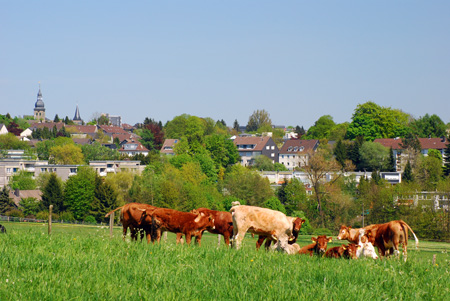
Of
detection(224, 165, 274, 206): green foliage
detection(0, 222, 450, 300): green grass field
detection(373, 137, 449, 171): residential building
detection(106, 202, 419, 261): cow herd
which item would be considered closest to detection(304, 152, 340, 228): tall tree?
detection(224, 165, 274, 206): green foliage

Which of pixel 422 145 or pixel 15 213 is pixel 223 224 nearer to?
pixel 15 213

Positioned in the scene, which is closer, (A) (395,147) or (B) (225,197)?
(B) (225,197)

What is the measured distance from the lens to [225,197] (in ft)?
395

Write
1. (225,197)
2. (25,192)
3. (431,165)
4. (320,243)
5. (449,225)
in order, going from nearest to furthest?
(320,243) → (449,225) → (225,197) → (25,192) → (431,165)

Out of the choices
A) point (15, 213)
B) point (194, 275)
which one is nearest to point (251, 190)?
point (15, 213)

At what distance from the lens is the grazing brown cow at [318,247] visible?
60.2 feet

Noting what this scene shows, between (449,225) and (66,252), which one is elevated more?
(66,252)

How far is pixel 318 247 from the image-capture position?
18.6 metres

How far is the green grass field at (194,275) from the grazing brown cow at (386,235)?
6.06ft

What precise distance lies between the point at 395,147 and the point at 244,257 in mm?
162306

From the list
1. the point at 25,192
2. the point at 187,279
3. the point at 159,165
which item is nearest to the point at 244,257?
the point at 187,279

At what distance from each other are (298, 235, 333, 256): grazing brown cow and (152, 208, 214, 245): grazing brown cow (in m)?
3.31

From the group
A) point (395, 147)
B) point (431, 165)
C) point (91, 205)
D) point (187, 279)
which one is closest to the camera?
point (187, 279)

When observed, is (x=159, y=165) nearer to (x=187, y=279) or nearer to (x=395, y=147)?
(x=395, y=147)
